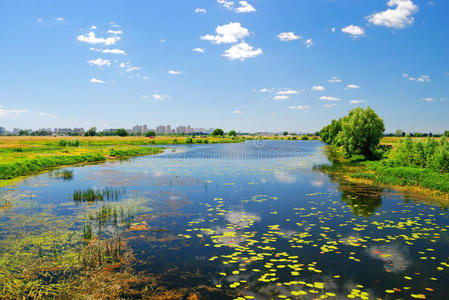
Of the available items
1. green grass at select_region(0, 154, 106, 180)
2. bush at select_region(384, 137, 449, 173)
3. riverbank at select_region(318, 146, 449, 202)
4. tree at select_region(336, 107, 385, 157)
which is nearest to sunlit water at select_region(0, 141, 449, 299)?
riverbank at select_region(318, 146, 449, 202)

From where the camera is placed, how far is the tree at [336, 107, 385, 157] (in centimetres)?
4500

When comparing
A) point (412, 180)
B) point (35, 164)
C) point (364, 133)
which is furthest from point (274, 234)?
point (364, 133)

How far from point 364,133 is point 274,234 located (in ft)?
129

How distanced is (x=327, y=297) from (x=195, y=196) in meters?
14.1

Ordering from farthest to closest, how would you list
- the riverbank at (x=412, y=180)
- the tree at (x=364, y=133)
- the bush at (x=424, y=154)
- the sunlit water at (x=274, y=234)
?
the tree at (x=364, y=133) → the bush at (x=424, y=154) → the riverbank at (x=412, y=180) → the sunlit water at (x=274, y=234)

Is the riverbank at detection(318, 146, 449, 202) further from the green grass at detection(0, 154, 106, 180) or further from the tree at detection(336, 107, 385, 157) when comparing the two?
the green grass at detection(0, 154, 106, 180)

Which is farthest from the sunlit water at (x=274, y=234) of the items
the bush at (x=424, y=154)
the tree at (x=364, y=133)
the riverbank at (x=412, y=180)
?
the tree at (x=364, y=133)

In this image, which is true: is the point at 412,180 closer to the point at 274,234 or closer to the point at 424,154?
the point at 424,154

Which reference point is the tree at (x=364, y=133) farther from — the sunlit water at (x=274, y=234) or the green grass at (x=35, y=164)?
the green grass at (x=35, y=164)

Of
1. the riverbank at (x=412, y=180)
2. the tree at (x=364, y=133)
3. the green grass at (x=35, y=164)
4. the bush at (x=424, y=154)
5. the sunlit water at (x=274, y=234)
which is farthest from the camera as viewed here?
the tree at (x=364, y=133)

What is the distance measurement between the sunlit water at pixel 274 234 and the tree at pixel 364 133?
2375 cm

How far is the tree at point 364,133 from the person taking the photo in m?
45.0

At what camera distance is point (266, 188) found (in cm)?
2384

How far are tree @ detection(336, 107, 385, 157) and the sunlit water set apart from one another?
2375 centimetres
